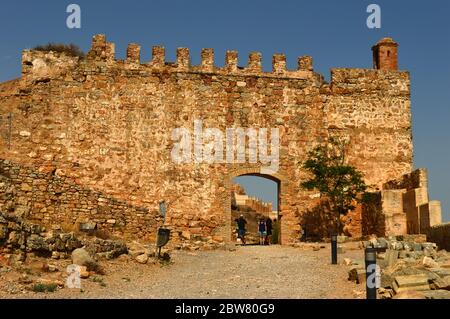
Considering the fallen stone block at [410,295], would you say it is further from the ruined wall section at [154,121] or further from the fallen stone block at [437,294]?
the ruined wall section at [154,121]

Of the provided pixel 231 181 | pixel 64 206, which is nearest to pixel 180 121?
pixel 231 181

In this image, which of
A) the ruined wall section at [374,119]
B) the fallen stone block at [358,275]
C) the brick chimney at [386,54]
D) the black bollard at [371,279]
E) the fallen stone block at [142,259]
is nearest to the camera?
the black bollard at [371,279]

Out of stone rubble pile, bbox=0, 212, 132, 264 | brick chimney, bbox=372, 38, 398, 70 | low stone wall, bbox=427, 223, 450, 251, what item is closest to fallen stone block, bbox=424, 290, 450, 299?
low stone wall, bbox=427, 223, 450, 251

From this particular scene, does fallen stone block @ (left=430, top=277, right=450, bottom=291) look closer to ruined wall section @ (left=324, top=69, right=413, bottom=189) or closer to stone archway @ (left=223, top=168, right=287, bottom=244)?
stone archway @ (left=223, top=168, right=287, bottom=244)

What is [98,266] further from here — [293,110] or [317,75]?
[317,75]

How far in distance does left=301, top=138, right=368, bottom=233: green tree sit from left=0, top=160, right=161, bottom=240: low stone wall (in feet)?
16.5

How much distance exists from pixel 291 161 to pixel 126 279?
950cm

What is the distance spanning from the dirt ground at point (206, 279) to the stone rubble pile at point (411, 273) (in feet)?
1.20

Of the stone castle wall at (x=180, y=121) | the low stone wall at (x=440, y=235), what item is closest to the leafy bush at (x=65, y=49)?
the stone castle wall at (x=180, y=121)

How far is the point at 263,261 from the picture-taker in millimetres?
13234

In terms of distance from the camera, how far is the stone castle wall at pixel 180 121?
58.0 feet

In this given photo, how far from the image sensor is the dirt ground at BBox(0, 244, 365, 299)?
8.59 meters
